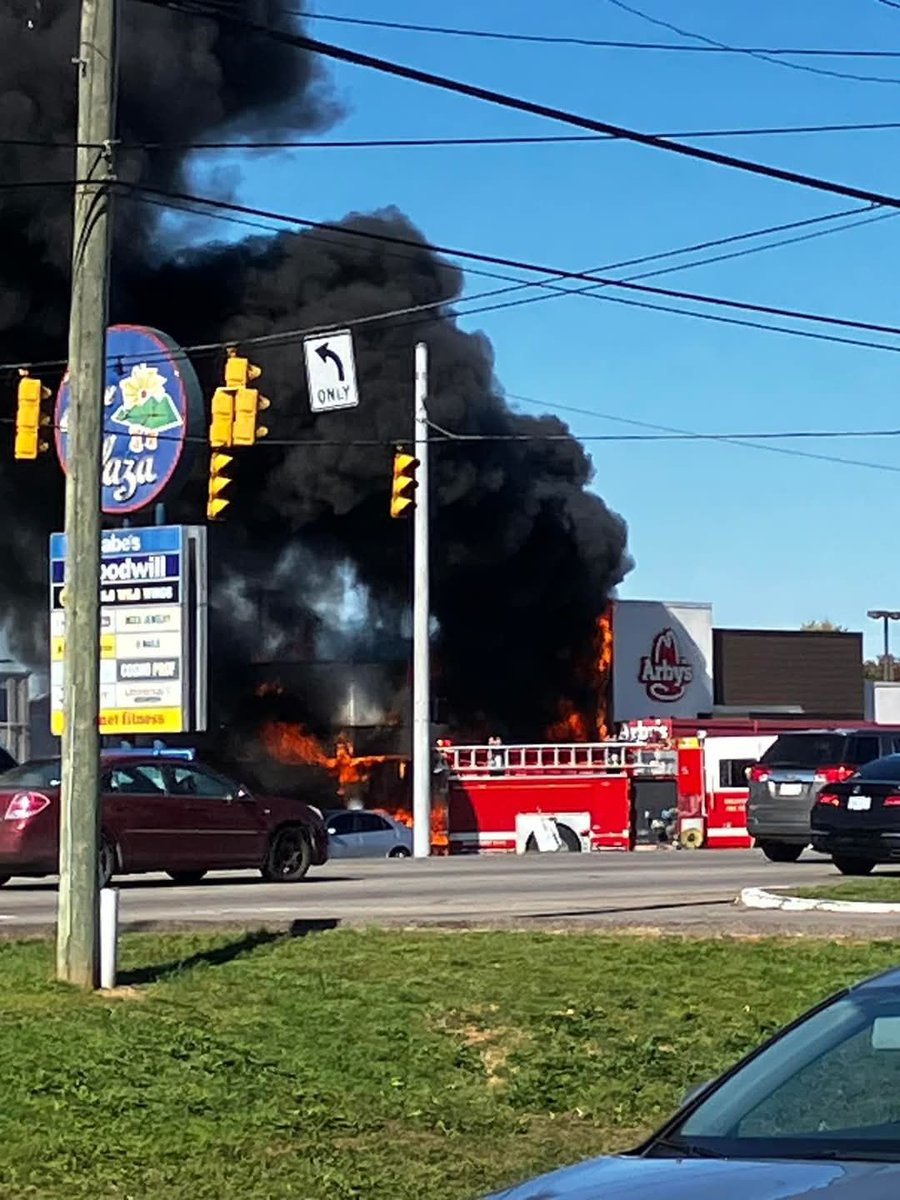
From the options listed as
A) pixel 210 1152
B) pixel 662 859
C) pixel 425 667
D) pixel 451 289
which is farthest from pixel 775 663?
pixel 210 1152

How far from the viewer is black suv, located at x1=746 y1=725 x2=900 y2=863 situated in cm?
2722

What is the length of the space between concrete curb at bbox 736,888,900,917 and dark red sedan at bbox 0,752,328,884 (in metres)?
6.38

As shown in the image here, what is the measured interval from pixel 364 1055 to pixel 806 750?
18113 mm

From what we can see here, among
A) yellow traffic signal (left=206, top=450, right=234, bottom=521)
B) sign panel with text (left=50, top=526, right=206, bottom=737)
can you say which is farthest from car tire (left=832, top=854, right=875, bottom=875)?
sign panel with text (left=50, top=526, right=206, bottom=737)

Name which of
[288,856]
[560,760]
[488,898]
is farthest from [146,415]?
[488,898]

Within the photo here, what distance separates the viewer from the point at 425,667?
3534 centimetres

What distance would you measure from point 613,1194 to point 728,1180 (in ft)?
0.80

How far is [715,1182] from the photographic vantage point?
439cm

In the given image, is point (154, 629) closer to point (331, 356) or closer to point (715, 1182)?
point (331, 356)

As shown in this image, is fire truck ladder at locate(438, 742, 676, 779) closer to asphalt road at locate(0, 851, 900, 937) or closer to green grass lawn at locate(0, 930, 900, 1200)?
asphalt road at locate(0, 851, 900, 937)

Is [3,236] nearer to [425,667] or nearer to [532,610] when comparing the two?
[532,610]

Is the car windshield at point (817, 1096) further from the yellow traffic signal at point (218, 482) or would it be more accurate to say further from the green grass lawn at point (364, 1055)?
the yellow traffic signal at point (218, 482)

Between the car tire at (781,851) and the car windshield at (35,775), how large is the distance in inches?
415

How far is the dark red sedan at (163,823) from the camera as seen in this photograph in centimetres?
2092
